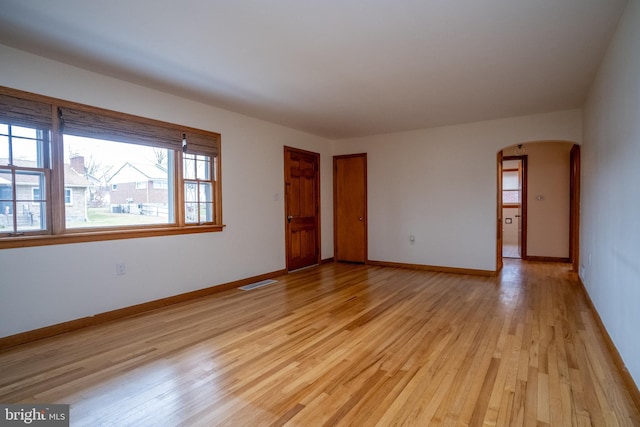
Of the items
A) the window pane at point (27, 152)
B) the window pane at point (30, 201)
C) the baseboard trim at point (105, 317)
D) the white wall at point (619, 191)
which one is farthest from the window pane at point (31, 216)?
the white wall at point (619, 191)

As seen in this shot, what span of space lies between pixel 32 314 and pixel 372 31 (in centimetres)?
378

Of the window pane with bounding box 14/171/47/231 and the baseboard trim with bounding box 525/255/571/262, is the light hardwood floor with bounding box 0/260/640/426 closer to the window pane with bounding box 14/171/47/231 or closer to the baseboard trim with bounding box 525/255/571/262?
the window pane with bounding box 14/171/47/231

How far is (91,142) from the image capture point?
348 centimetres

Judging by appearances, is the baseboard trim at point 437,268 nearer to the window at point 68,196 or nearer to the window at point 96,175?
the window at point 96,175

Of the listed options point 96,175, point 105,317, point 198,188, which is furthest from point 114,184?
point 105,317

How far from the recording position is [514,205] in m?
8.12

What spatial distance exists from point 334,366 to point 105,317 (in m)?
2.52

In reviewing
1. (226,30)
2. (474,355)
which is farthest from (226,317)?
(226,30)

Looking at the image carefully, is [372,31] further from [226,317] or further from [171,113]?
[226,317]

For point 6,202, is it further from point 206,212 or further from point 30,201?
point 206,212

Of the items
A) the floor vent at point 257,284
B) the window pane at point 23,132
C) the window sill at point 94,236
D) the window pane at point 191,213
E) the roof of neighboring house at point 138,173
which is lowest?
the floor vent at point 257,284

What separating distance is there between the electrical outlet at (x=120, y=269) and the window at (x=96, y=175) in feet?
1.02

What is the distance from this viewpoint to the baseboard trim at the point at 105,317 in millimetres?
2895

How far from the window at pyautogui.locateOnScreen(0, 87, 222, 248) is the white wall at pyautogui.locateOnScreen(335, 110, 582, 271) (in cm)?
322
